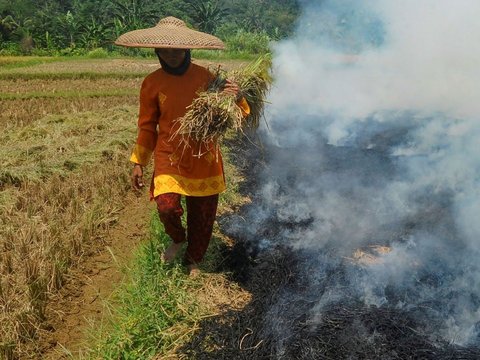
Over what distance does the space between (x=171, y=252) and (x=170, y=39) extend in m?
1.62

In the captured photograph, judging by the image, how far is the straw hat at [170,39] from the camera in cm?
287

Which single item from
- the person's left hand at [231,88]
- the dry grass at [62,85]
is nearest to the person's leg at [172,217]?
the person's left hand at [231,88]

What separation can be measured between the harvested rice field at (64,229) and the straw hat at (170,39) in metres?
1.68

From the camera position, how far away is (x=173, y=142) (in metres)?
3.23

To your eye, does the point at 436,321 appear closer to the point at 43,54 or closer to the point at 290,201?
the point at 290,201

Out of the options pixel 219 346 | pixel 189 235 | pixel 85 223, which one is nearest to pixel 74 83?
pixel 85 223

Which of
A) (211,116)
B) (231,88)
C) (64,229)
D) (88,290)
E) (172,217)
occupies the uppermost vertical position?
(231,88)

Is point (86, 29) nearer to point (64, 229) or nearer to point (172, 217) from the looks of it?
point (64, 229)

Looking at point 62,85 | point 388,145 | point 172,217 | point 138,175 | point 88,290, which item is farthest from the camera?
point 62,85

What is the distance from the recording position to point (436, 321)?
2689 millimetres

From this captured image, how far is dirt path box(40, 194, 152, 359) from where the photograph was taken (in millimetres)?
3033

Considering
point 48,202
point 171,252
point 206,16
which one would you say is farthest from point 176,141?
point 206,16

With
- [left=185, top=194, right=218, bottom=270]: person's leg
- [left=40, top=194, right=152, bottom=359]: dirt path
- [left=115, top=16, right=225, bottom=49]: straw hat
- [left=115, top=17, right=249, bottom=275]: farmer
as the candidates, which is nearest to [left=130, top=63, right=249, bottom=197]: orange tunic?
[left=115, top=17, right=249, bottom=275]: farmer

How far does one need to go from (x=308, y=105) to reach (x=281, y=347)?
849cm
